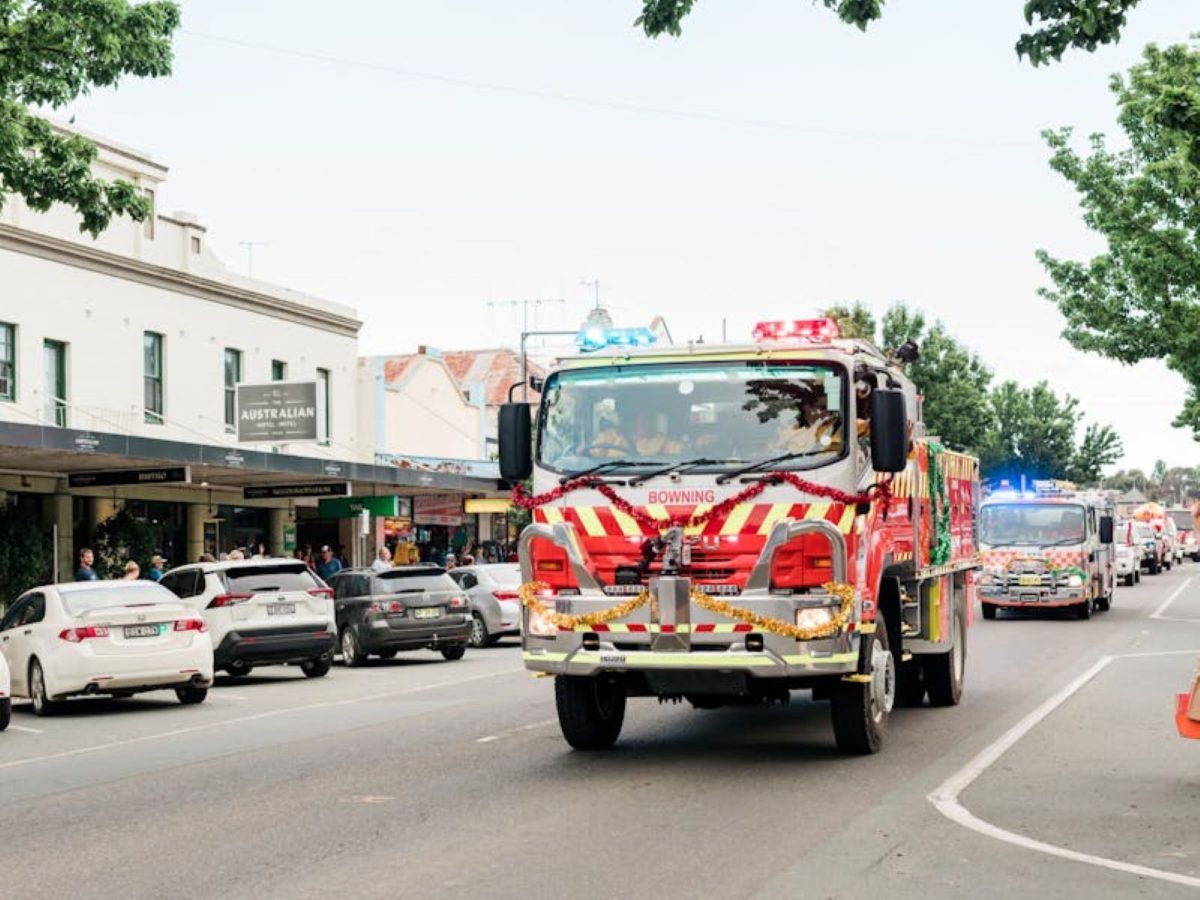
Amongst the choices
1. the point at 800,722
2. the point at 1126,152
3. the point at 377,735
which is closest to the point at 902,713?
the point at 800,722

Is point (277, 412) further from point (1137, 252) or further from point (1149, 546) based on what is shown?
point (1149, 546)

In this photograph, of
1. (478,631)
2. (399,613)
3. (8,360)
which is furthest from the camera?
(8,360)

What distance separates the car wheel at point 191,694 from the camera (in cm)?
1900

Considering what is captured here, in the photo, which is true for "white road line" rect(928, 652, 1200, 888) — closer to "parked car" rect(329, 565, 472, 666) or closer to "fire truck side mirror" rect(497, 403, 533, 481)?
"fire truck side mirror" rect(497, 403, 533, 481)

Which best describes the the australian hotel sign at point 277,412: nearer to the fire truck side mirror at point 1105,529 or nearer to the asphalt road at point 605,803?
the fire truck side mirror at point 1105,529

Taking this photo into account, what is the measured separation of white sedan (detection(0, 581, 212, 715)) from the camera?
17.9 m

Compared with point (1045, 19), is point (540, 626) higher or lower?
lower

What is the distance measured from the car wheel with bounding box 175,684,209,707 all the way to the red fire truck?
302 inches

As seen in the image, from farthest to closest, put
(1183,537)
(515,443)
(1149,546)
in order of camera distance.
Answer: (1183,537), (1149,546), (515,443)

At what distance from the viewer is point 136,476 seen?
97.1ft

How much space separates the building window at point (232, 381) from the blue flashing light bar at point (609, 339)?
80.8ft

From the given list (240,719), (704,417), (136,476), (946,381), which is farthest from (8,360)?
(946,381)

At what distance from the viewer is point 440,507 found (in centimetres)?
4647

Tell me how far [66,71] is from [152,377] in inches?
702
